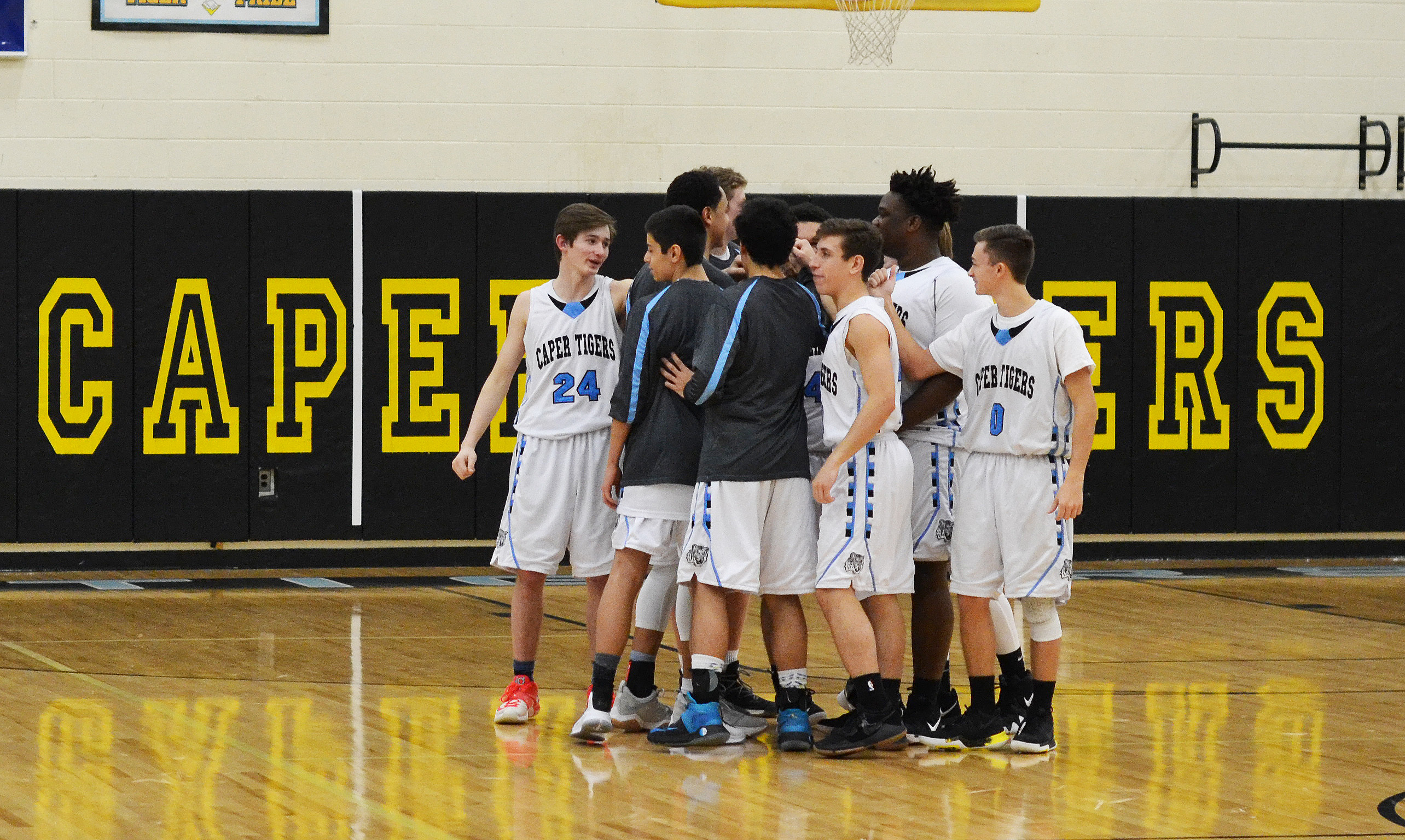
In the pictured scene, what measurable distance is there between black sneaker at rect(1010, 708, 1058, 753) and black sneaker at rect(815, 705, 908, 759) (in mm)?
366

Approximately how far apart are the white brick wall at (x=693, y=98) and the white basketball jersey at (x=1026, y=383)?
587 cm

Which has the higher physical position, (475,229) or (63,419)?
(475,229)

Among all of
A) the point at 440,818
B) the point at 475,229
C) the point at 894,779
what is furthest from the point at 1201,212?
the point at 440,818

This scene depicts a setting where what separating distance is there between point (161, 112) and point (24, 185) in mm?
912

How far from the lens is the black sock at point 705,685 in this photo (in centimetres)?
558

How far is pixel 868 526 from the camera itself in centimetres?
550

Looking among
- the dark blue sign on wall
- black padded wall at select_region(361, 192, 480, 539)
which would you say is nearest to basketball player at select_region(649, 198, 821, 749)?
black padded wall at select_region(361, 192, 480, 539)

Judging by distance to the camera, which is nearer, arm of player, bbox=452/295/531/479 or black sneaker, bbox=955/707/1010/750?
black sneaker, bbox=955/707/1010/750

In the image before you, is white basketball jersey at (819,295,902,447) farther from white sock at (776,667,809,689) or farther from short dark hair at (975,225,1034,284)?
white sock at (776,667,809,689)

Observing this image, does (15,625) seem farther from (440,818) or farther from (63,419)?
(440,818)

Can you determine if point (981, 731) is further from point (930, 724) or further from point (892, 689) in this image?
point (892, 689)

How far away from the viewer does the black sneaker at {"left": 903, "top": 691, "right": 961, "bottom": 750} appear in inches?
223

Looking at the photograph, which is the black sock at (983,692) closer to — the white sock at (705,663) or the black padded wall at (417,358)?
the white sock at (705,663)

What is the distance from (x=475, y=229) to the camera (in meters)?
10.9
